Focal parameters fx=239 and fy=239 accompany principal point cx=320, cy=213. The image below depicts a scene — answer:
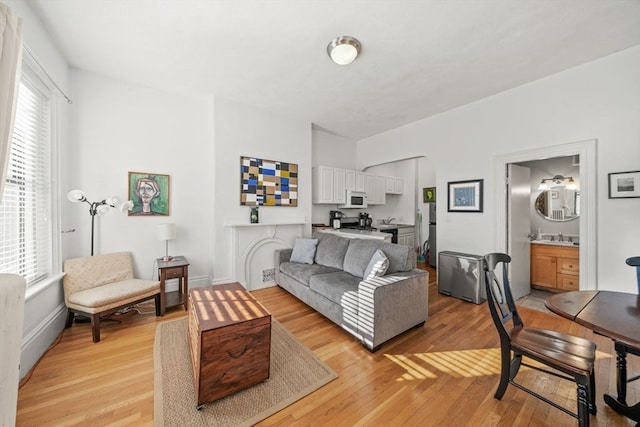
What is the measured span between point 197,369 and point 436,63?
3.63 m

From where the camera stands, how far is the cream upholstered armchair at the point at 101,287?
2.36m

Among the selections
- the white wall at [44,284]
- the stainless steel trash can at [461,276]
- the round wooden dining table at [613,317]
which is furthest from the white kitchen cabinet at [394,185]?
the white wall at [44,284]

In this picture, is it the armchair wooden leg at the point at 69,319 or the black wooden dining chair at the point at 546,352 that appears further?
the armchair wooden leg at the point at 69,319

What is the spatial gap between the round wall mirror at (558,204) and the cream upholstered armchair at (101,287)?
247 inches

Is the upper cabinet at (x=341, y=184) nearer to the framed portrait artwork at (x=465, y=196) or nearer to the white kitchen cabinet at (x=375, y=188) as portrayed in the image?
the white kitchen cabinet at (x=375, y=188)

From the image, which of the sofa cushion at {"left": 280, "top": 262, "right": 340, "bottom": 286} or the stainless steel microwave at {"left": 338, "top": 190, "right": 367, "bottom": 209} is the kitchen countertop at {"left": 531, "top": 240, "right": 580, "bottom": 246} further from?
the sofa cushion at {"left": 280, "top": 262, "right": 340, "bottom": 286}

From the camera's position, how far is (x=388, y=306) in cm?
227

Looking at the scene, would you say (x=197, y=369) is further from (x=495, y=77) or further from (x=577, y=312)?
(x=495, y=77)

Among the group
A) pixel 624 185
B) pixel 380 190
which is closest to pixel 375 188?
pixel 380 190

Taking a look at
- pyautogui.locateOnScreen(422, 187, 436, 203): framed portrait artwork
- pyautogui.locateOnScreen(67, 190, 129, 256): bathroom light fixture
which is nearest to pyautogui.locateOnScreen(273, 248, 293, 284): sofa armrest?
pyautogui.locateOnScreen(67, 190, 129, 256): bathroom light fixture

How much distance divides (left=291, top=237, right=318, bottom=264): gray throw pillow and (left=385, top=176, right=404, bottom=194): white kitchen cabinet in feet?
Result: 9.71

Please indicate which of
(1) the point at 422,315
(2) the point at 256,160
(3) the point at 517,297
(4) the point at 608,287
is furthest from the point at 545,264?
(2) the point at 256,160

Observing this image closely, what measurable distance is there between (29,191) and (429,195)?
263 inches

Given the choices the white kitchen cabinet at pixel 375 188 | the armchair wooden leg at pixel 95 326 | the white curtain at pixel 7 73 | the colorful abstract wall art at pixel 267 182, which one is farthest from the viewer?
the white kitchen cabinet at pixel 375 188
